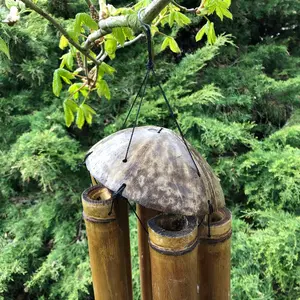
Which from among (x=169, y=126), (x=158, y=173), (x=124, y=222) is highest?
(x=158, y=173)

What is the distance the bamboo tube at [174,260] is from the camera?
50 centimetres

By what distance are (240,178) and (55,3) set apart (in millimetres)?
1503

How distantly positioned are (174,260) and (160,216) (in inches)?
3.3

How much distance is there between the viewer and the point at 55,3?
6.34ft

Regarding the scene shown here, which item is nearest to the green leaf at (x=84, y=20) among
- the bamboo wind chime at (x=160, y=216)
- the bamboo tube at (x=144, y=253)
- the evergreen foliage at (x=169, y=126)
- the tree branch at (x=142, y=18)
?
the tree branch at (x=142, y=18)

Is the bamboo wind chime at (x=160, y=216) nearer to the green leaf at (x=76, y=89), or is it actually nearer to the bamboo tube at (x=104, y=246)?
the bamboo tube at (x=104, y=246)

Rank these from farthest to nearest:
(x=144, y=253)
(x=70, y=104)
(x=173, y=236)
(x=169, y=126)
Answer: (x=169, y=126)
(x=70, y=104)
(x=144, y=253)
(x=173, y=236)

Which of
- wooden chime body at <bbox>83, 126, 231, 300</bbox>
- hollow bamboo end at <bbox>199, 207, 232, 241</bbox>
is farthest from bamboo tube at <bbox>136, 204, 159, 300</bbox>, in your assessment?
hollow bamboo end at <bbox>199, 207, 232, 241</bbox>

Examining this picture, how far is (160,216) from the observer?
564 mm

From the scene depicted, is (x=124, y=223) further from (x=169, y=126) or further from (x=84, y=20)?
(x=169, y=126)

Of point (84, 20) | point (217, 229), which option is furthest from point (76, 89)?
point (217, 229)

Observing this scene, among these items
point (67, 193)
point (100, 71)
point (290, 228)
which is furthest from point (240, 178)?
point (100, 71)

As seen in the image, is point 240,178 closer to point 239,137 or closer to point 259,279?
point 239,137

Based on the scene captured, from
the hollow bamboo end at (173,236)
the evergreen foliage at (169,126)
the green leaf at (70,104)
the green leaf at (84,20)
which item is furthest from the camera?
the evergreen foliage at (169,126)
